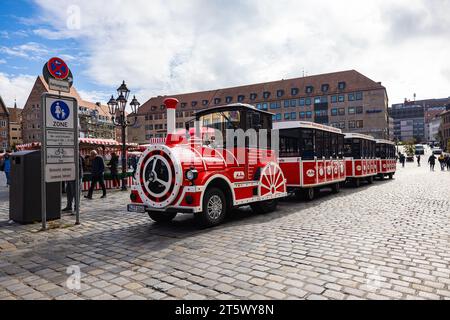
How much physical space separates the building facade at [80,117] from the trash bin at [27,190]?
194ft

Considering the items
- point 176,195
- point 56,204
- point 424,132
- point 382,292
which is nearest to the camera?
point 382,292

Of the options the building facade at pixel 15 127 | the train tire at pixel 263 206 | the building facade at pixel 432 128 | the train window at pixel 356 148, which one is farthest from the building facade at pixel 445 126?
the building facade at pixel 15 127

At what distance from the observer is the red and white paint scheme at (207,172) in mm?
6168

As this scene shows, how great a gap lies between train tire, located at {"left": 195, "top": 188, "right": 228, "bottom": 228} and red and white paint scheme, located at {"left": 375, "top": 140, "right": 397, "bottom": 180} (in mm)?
16783

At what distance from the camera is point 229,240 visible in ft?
Result: 18.1

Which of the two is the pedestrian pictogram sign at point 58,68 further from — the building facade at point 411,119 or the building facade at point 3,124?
the building facade at point 411,119

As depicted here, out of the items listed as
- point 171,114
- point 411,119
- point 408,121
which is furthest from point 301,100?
point 411,119

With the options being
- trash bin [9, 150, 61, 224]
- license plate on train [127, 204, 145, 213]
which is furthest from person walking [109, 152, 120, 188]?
license plate on train [127, 204, 145, 213]

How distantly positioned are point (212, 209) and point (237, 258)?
2271 millimetres

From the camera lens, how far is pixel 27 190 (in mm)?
7180

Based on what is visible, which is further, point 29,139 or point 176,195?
point 29,139
